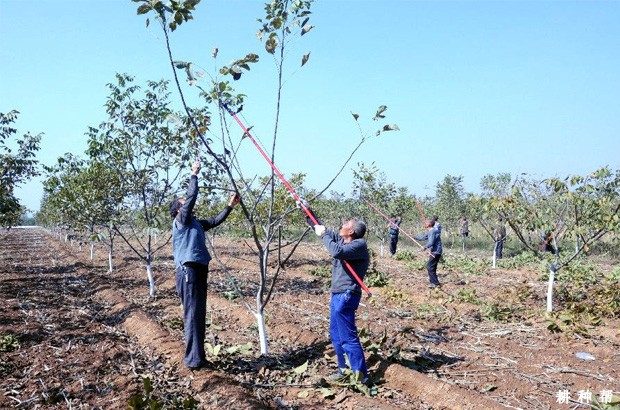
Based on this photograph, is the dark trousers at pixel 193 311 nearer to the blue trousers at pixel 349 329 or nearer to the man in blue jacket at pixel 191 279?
the man in blue jacket at pixel 191 279

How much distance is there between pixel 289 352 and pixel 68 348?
317cm

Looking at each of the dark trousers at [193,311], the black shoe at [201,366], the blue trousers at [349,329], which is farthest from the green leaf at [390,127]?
the black shoe at [201,366]

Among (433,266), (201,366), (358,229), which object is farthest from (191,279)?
(433,266)

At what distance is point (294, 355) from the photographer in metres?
6.38

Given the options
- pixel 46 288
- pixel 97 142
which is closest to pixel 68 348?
pixel 97 142

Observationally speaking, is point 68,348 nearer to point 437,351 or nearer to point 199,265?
point 199,265

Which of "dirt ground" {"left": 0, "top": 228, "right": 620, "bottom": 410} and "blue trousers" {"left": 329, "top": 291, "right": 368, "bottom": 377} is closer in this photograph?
"dirt ground" {"left": 0, "top": 228, "right": 620, "bottom": 410}

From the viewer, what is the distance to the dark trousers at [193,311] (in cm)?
547

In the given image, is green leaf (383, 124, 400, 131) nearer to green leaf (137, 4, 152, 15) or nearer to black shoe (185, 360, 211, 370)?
green leaf (137, 4, 152, 15)

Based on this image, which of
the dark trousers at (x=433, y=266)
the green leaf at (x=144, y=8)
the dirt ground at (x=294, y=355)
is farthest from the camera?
the dark trousers at (x=433, y=266)

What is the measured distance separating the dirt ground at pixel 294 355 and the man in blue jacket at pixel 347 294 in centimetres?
39

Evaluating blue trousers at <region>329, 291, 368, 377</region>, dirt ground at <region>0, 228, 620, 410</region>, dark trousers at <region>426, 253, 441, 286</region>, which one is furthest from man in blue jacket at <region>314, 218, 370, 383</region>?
dark trousers at <region>426, 253, 441, 286</region>

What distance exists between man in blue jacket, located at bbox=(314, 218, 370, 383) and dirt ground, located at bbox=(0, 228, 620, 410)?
39 cm

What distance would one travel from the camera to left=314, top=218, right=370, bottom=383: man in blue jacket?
17.1 feet
